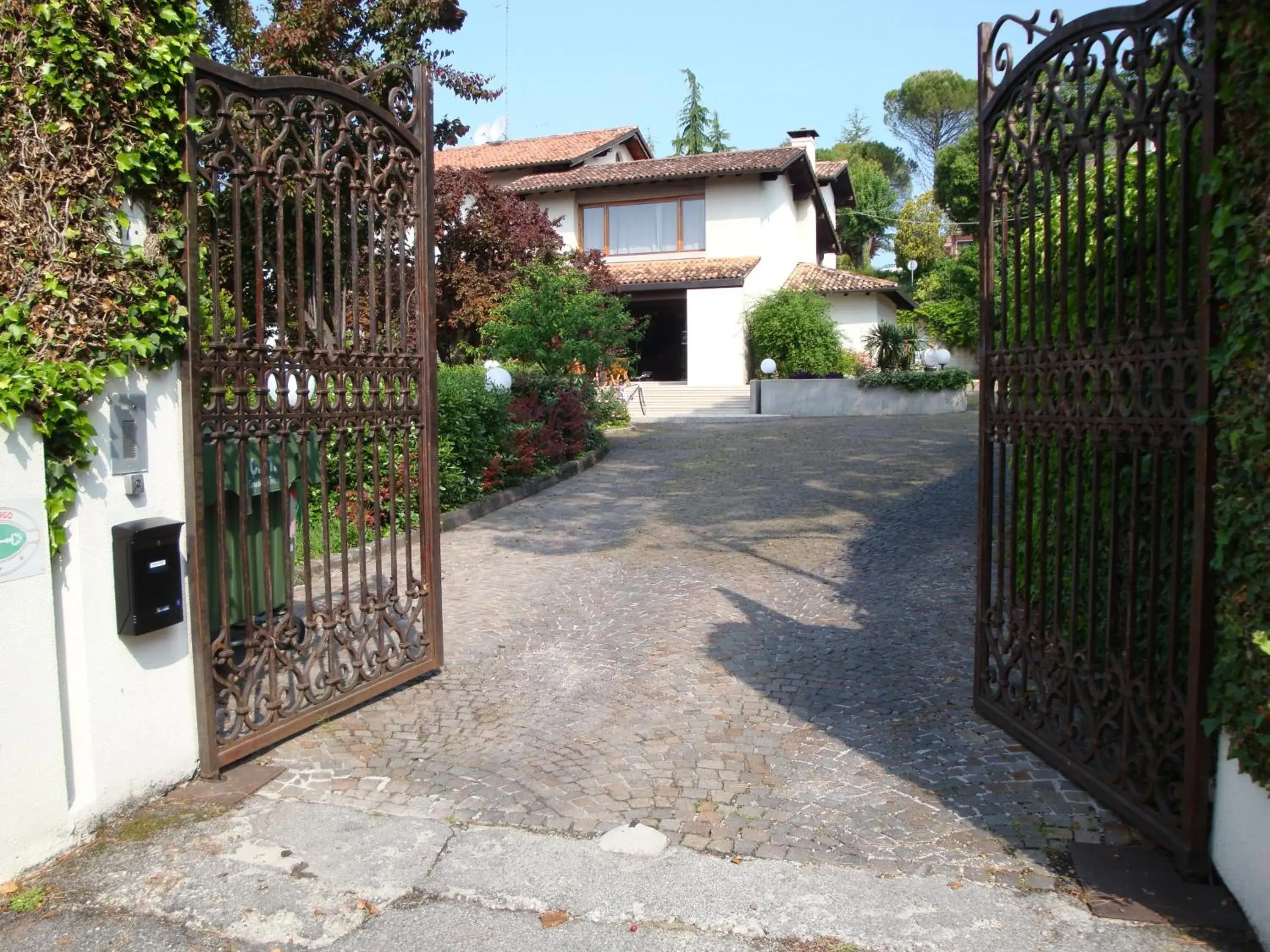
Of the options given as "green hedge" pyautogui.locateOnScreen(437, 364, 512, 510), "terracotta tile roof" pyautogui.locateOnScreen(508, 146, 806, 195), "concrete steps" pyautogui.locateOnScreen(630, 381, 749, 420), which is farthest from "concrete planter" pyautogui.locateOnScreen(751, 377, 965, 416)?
"green hedge" pyautogui.locateOnScreen(437, 364, 512, 510)

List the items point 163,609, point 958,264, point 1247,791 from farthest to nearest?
1. point 958,264
2. point 163,609
3. point 1247,791

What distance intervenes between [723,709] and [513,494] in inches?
289

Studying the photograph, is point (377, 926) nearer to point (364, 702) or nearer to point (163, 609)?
point (163, 609)

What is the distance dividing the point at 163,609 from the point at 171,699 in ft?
1.39

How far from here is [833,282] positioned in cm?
3103

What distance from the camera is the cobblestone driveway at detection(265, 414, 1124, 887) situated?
3.94 m

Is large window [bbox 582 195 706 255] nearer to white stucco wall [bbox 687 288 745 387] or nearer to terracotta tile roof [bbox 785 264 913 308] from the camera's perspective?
white stucco wall [bbox 687 288 745 387]

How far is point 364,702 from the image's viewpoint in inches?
207

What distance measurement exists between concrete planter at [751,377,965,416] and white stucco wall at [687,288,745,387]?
14.1 feet

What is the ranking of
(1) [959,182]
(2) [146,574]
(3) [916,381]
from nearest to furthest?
(2) [146,574] → (3) [916,381] → (1) [959,182]

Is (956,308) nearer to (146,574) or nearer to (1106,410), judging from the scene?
(1106,410)

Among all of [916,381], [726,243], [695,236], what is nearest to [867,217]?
[695,236]

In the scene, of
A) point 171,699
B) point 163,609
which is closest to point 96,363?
point 163,609

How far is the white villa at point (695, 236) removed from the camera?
28562 mm
